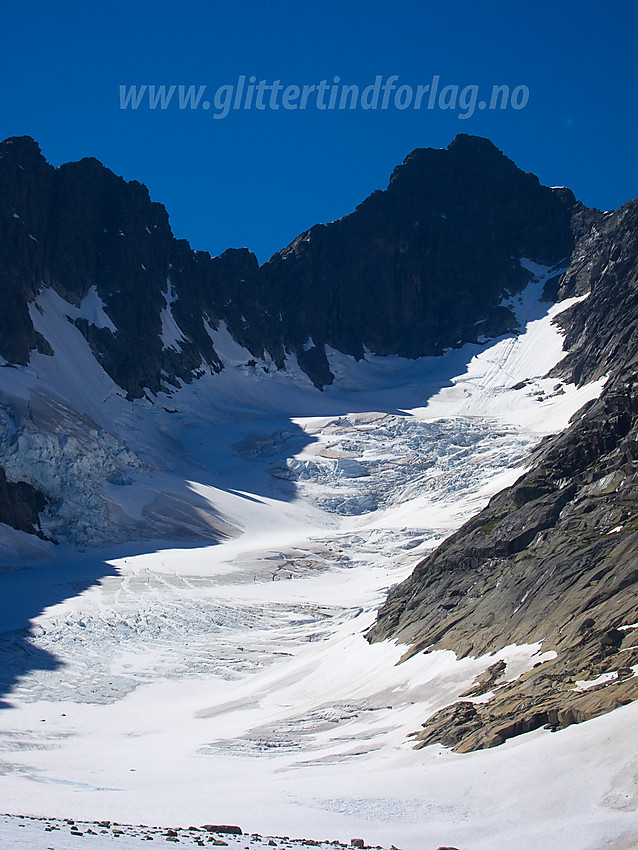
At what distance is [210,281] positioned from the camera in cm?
17562

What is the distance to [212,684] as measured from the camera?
46.7 m

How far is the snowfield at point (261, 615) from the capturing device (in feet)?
59.2

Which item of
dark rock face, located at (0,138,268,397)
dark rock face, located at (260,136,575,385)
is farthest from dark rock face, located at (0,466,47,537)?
dark rock face, located at (260,136,575,385)

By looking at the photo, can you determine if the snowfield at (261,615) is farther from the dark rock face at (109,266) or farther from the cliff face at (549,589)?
the dark rock face at (109,266)

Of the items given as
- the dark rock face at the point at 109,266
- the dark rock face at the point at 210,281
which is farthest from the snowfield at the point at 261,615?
the dark rock face at the point at 210,281

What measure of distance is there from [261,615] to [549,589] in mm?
36674

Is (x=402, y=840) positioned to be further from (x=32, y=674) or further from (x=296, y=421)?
(x=296, y=421)

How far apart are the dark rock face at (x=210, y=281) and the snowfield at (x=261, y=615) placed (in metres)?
5.60

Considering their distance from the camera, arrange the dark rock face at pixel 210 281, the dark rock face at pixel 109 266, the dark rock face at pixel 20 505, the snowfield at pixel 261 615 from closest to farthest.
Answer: the snowfield at pixel 261 615
the dark rock face at pixel 20 505
the dark rock face at pixel 109 266
the dark rock face at pixel 210 281

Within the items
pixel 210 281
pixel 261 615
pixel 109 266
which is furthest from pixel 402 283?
pixel 261 615

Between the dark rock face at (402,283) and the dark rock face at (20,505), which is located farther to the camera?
the dark rock face at (402,283)

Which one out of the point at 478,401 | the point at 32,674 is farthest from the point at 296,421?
the point at 32,674

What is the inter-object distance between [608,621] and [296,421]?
116m

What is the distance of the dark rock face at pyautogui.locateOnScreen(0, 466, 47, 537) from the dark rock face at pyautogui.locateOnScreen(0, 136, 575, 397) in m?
31.0
